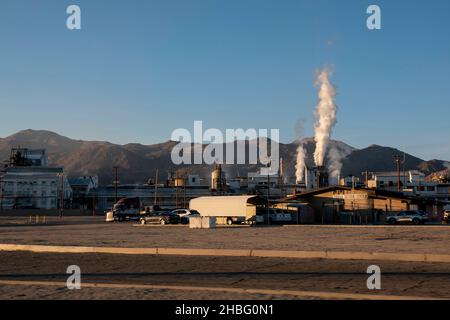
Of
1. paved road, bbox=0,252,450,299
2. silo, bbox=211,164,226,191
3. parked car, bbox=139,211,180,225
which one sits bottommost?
parked car, bbox=139,211,180,225

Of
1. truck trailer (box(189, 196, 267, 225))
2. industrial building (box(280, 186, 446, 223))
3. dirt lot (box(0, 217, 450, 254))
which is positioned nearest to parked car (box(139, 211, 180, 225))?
truck trailer (box(189, 196, 267, 225))

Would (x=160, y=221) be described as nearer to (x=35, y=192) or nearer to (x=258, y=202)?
(x=258, y=202)

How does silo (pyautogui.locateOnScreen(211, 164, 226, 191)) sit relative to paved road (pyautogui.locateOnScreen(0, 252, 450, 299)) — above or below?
above

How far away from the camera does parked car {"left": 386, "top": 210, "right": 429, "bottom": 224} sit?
53.4 meters

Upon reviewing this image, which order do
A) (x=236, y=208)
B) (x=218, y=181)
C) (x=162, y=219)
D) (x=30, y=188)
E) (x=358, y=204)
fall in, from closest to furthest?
(x=162, y=219), (x=236, y=208), (x=358, y=204), (x=218, y=181), (x=30, y=188)

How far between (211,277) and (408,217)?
43.9 metres

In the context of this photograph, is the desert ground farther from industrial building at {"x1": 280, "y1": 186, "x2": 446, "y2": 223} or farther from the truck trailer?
industrial building at {"x1": 280, "y1": 186, "x2": 446, "y2": 223}

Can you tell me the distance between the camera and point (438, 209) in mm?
72500

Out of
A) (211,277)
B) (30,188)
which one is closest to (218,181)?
(30,188)

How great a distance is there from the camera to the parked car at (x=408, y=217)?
5344 cm

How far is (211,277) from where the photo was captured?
47.0ft

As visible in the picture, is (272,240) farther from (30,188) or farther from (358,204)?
(30,188)

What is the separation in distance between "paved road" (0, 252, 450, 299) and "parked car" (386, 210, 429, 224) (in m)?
38.2
